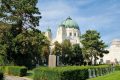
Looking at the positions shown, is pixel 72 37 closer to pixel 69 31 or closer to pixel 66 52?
pixel 69 31

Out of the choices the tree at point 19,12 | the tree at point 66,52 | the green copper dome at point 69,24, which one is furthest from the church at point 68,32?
the tree at point 19,12

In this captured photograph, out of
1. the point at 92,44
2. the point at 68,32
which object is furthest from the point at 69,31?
the point at 92,44

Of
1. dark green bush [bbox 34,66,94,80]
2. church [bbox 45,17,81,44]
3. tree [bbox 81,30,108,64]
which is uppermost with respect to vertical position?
church [bbox 45,17,81,44]

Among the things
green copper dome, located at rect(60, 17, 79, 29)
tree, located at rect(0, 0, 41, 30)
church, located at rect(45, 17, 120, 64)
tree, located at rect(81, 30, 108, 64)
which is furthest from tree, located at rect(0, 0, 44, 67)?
green copper dome, located at rect(60, 17, 79, 29)

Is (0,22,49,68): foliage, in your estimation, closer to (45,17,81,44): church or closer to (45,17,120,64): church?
(45,17,120,64): church

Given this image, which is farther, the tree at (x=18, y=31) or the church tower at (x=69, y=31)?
the church tower at (x=69, y=31)

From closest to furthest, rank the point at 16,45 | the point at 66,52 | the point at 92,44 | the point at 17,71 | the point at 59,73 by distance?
the point at 59,73 → the point at 17,71 → the point at 16,45 → the point at 92,44 → the point at 66,52

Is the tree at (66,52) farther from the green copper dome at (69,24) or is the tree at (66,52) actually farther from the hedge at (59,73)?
the hedge at (59,73)

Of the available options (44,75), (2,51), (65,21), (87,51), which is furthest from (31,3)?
(65,21)

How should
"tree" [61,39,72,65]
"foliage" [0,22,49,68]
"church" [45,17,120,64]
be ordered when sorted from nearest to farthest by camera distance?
"foliage" [0,22,49,68] → "tree" [61,39,72,65] → "church" [45,17,120,64]

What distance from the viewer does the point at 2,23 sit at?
52562 mm

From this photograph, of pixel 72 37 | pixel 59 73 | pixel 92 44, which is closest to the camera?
pixel 59 73

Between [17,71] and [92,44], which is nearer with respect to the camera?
[17,71]

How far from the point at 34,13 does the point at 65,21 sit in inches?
3840
